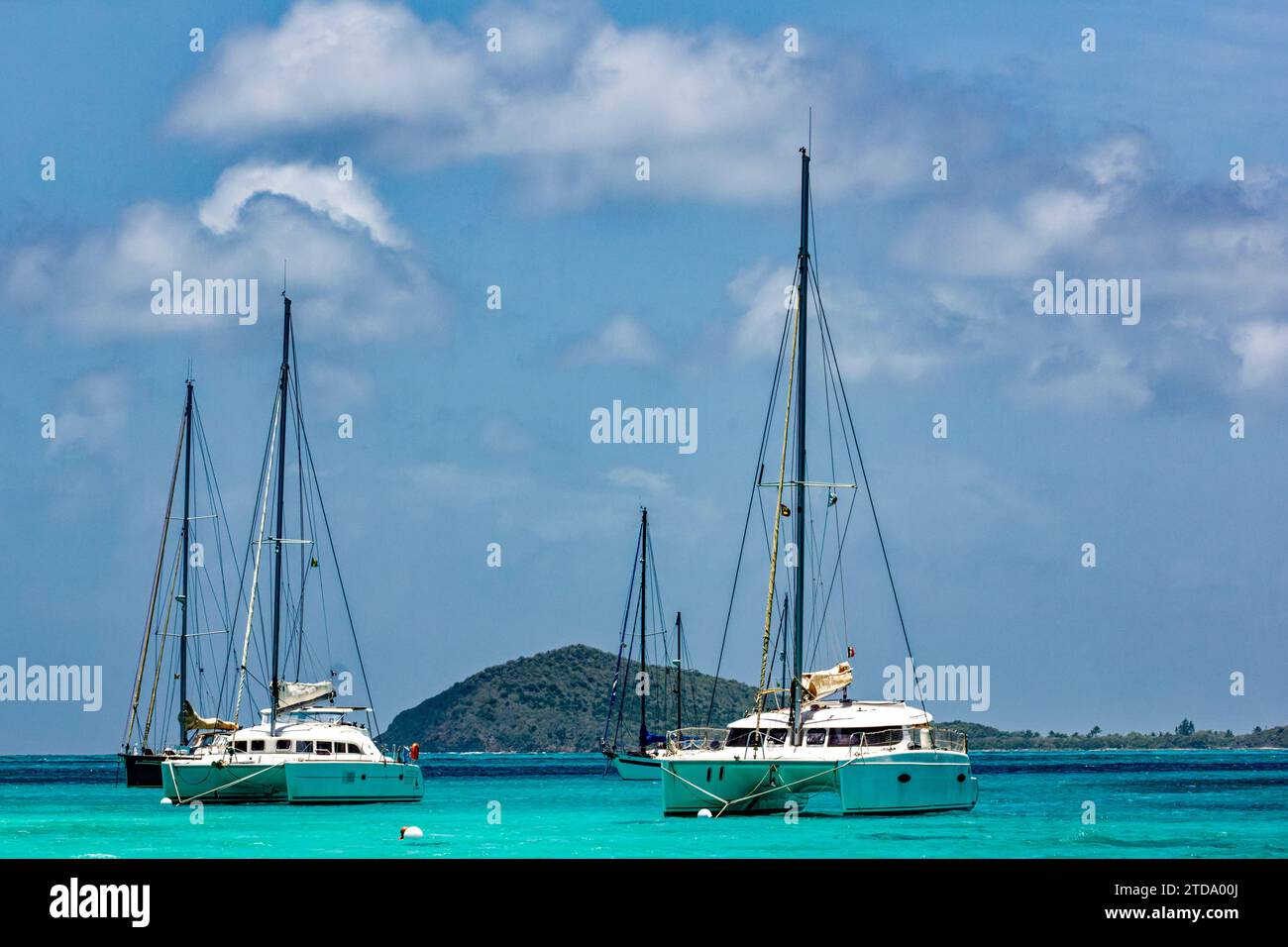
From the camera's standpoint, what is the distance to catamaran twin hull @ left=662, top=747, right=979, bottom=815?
51.9 m

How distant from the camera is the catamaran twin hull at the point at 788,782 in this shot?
170ft

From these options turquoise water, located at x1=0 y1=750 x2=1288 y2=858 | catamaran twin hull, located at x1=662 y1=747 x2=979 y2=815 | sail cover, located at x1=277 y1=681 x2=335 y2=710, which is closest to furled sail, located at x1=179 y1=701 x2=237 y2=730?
turquoise water, located at x1=0 y1=750 x2=1288 y2=858

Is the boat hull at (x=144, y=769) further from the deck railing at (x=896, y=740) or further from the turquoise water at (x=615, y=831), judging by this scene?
the deck railing at (x=896, y=740)

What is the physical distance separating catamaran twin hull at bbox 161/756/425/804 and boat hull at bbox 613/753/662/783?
4117 centimetres

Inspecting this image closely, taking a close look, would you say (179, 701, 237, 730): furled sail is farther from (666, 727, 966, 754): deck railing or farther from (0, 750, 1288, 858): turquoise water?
(666, 727, 966, 754): deck railing

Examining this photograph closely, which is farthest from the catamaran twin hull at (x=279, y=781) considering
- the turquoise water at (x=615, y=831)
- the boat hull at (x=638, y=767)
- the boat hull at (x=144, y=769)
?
the boat hull at (x=638, y=767)

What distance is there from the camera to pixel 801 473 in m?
54.9

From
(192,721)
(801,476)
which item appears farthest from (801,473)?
(192,721)

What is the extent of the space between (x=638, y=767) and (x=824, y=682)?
52503mm

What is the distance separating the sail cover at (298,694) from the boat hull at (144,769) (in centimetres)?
2615
